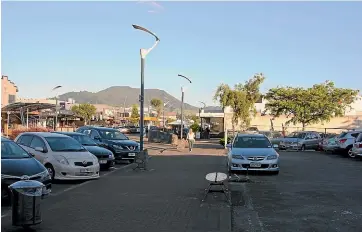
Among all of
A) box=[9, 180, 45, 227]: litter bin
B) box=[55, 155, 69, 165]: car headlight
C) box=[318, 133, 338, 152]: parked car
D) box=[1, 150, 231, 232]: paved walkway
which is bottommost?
box=[1, 150, 231, 232]: paved walkway

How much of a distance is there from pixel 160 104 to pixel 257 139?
105284 mm

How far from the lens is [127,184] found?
13.9 m

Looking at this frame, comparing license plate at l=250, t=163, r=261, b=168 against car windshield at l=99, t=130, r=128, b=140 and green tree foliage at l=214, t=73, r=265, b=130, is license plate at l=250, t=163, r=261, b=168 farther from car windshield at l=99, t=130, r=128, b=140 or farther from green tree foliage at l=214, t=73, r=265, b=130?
green tree foliage at l=214, t=73, r=265, b=130

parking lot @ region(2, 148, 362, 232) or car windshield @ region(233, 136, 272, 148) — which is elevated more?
car windshield @ region(233, 136, 272, 148)

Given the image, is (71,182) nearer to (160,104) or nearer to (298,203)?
(298,203)

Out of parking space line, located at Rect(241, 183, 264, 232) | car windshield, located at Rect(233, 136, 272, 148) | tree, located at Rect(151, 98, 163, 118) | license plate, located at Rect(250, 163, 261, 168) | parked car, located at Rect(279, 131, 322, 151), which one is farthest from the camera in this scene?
tree, located at Rect(151, 98, 163, 118)

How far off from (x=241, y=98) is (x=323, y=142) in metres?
14.8

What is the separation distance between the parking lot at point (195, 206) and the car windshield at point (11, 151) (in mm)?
1300

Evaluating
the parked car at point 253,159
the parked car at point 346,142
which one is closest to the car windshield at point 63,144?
the parked car at point 253,159

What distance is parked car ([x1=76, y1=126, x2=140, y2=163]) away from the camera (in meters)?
21.4

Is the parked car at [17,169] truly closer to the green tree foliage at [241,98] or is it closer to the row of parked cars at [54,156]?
the row of parked cars at [54,156]

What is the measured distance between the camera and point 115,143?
21.5m

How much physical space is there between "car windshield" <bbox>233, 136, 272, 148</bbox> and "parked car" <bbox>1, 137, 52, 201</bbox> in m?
8.81

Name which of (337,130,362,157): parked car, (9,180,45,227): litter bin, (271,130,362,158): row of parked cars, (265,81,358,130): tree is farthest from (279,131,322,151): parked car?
(9,180,45,227): litter bin
